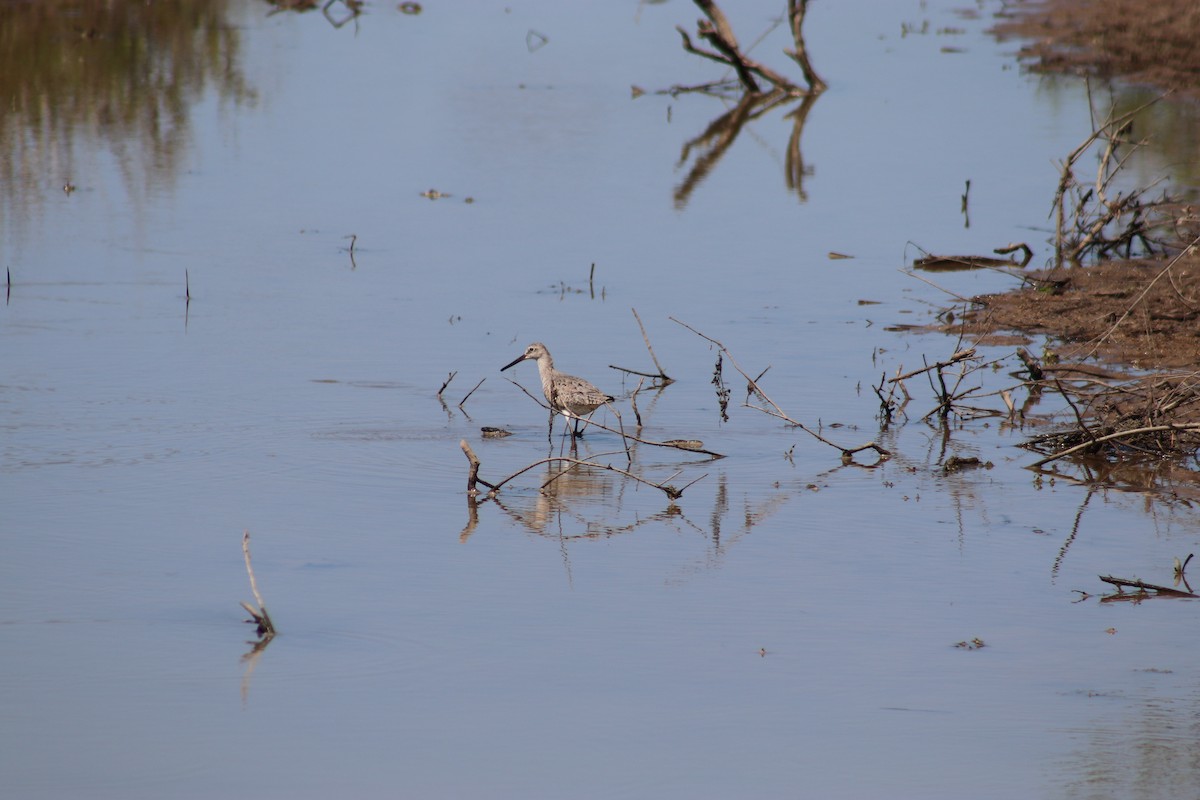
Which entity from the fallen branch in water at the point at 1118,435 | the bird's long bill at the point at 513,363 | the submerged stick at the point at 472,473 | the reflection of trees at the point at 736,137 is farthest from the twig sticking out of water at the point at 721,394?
the reflection of trees at the point at 736,137

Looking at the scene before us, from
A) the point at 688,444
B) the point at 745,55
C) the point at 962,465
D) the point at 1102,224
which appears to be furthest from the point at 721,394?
the point at 745,55

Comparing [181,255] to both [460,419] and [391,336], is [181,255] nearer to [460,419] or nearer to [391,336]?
[391,336]

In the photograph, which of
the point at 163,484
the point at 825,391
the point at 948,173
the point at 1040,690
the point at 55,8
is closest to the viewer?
the point at 1040,690

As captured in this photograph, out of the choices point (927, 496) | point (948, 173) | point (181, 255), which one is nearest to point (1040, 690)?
point (927, 496)

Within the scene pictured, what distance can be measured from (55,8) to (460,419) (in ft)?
79.8

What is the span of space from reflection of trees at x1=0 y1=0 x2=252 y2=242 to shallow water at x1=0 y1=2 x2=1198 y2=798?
0.26 m

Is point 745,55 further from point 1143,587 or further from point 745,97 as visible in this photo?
point 1143,587

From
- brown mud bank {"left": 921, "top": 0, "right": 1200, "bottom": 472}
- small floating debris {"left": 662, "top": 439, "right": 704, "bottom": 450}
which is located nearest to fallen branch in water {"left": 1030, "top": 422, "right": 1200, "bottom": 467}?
brown mud bank {"left": 921, "top": 0, "right": 1200, "bottom": 472}

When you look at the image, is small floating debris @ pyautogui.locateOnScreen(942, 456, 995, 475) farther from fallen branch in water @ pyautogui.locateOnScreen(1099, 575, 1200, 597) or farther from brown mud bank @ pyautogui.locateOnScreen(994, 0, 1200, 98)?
brown mud bank @ pyautogui.locateOnScreen(994, 0, 1200, 98)

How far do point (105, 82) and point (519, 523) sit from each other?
1834cm

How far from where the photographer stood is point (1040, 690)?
6645 mm

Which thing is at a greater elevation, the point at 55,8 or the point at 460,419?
the point at 55,8

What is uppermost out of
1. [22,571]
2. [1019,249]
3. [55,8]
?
[55,8]

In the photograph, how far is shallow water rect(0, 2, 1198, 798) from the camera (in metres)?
6.16
